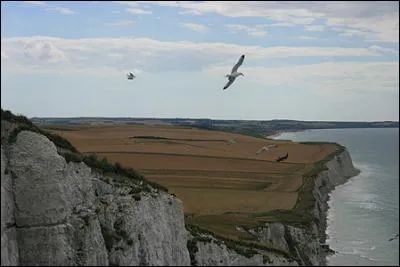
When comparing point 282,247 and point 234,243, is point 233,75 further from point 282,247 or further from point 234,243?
point 282,247

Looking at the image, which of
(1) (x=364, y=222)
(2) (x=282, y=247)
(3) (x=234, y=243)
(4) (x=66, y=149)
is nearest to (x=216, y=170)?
(1) (x=364, y=222)

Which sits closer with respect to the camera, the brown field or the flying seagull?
the flying seagull

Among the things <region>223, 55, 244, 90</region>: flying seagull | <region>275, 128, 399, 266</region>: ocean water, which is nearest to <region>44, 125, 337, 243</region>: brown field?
<region>275, 128, 399, 266</region>: ocean water

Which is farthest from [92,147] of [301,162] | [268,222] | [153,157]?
[268,222]

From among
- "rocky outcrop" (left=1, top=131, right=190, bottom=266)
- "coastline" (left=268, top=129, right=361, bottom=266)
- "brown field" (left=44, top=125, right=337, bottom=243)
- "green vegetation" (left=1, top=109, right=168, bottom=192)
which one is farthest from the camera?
"brown field" (left=44, top=125, right=337, bottom=243)

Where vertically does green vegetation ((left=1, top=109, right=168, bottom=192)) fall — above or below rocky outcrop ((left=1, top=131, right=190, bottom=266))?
above

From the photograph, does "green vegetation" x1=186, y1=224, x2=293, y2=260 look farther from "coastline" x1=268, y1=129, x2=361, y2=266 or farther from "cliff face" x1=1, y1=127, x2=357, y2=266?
"coastline" x1=268, y1=129, x2=361, y2=266

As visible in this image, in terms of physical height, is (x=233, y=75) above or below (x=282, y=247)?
above

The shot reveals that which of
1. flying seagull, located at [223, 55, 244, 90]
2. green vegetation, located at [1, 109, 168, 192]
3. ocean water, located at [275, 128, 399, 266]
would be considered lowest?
ocean water, located at [275, 128, 399, 266]
